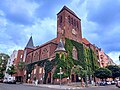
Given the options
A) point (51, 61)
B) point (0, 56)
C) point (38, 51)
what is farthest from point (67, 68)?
point (0, 56)

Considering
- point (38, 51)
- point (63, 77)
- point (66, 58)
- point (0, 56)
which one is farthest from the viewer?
point (0, 56)

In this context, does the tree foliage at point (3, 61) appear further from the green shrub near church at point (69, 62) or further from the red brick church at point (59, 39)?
the green shrub near church at point (69, 62)

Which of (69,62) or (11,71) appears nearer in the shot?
(69,62)

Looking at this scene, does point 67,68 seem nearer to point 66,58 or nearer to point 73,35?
point 66,58

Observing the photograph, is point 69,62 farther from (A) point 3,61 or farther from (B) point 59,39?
(A) point 3,61

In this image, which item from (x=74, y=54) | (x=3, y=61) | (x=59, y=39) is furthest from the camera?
(x=3, y=61)

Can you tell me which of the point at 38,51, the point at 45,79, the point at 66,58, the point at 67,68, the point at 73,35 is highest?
the point at 73,35

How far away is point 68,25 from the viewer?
167 ft

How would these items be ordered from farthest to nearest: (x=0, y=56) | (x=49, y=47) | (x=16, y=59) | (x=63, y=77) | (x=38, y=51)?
1. (x=0, y=56)
2. (x=16, y=59)
3. (x=38, y=51)
4. (x=49, y=47)
5. (x=63, y=77)

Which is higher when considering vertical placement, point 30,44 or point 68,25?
point 68,25

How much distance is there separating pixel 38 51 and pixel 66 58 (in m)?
15.9

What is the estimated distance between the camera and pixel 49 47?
4859 cm

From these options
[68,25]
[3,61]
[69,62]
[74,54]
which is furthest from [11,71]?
[68,25]

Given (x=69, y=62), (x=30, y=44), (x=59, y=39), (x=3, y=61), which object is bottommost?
(x=69, y=62)
